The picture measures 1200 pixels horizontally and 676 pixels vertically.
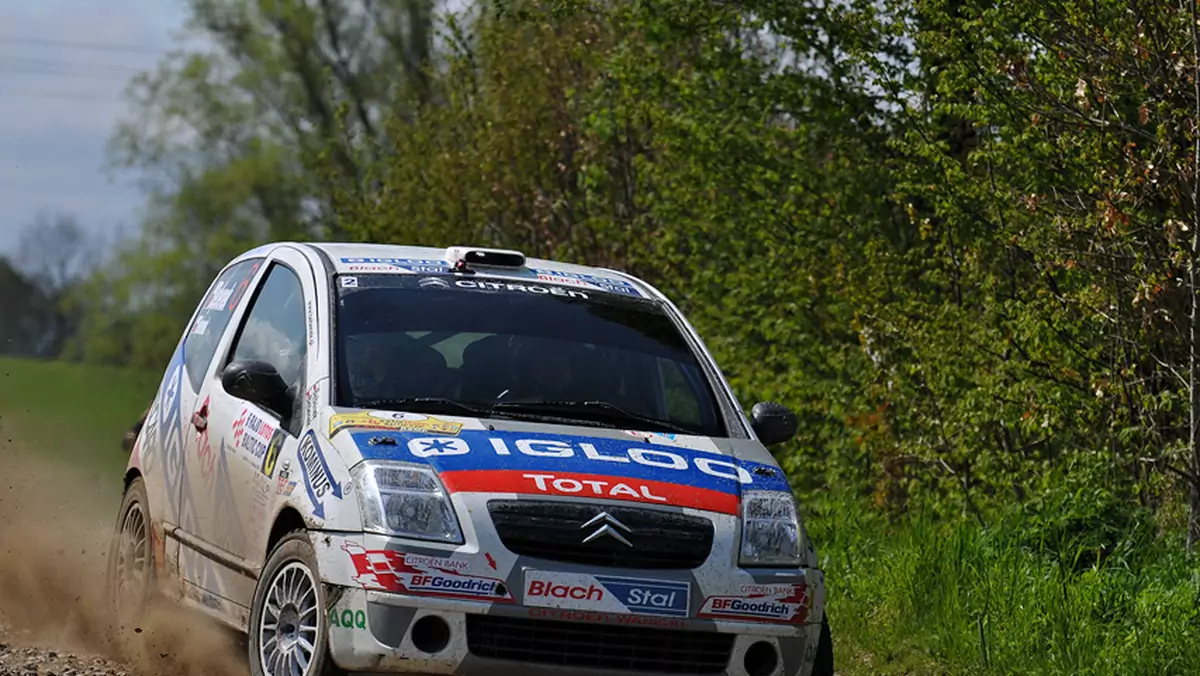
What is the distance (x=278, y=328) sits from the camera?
7824mm

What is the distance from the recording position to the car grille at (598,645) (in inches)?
242

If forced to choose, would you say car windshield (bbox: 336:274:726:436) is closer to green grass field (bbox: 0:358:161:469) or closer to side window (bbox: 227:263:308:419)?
side window (bbox: 227:263:308:419)

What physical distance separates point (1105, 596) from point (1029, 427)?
9.08ft

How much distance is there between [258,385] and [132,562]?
2.12m

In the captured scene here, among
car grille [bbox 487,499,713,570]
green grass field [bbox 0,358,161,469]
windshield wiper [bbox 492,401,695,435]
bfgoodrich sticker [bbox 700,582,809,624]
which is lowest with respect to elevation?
green grass field [bbox 0,358,161,469]

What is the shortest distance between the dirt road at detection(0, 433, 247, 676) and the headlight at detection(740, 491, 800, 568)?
216cm

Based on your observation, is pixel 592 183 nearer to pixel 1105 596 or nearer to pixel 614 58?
pixel 614 58

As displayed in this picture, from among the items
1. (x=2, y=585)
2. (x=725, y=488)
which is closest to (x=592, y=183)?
(x=2, y=585)

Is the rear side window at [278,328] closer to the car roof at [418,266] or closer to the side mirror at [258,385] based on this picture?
the side mirror at [258,385]

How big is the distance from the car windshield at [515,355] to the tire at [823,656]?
0.95 m

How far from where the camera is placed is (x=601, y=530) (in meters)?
6.27

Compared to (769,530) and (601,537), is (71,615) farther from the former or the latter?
(769,530)

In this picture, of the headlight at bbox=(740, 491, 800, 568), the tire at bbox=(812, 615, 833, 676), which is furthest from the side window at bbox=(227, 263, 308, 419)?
the tire at bbox=(812, 615, 833, 676)

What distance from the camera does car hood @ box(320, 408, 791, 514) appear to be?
6.34 meters
